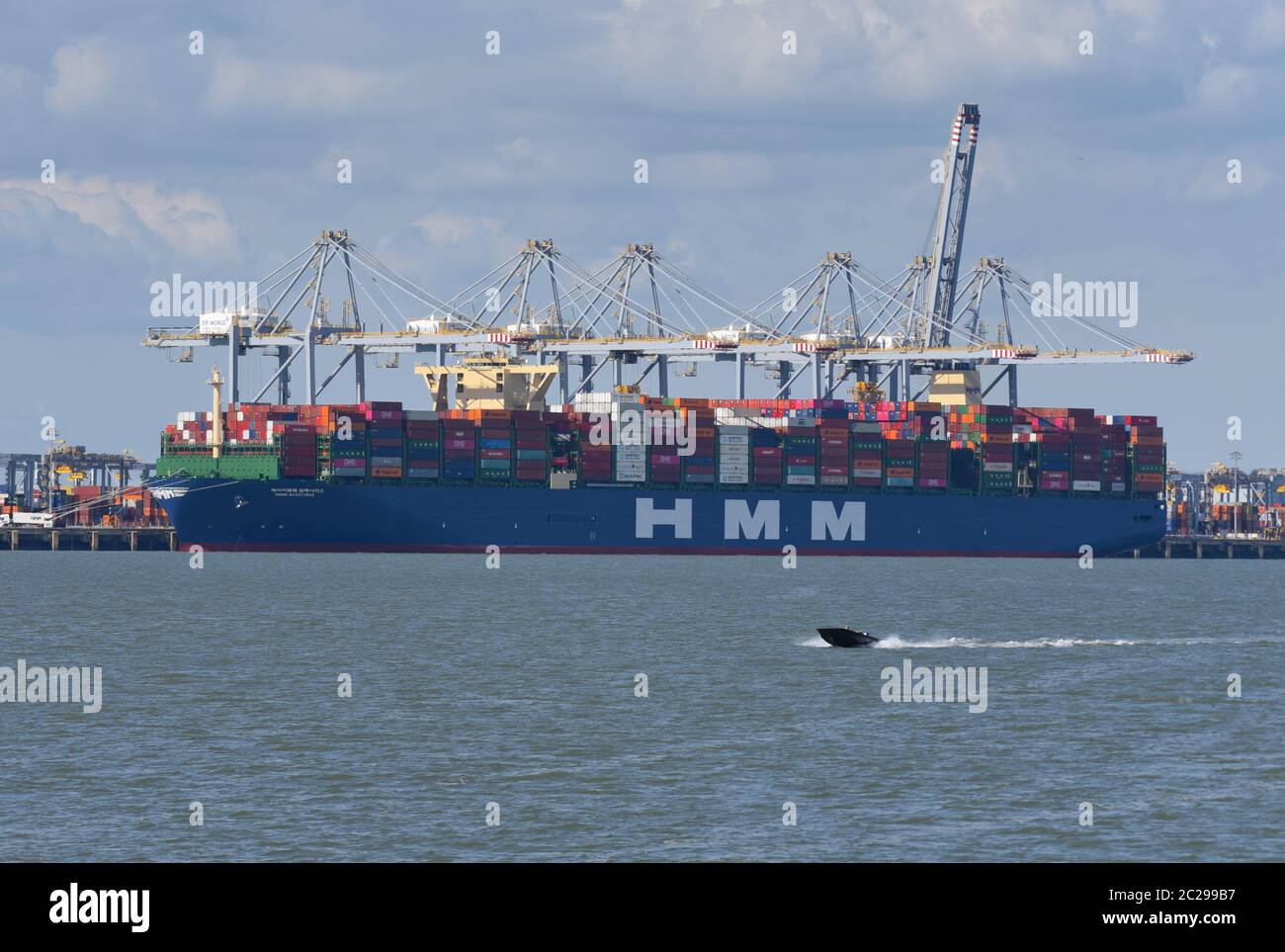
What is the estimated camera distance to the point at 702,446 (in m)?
144

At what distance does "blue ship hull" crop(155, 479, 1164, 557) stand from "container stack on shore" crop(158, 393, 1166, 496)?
1108 millimetres

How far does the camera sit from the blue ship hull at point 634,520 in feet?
439

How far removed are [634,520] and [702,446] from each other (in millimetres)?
7884

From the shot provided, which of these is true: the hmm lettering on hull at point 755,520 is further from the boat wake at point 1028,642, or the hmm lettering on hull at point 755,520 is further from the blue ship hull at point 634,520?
the boat wake at point 1028,642

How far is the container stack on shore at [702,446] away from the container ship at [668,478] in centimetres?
16

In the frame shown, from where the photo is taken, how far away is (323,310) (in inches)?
6156
